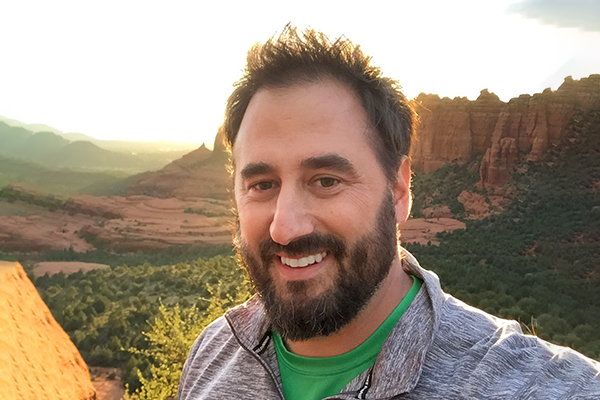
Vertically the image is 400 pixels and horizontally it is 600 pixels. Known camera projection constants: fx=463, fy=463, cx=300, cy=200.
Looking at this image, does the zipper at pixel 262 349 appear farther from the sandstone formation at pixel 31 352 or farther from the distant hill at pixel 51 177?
the distant hill at pixel 51 177

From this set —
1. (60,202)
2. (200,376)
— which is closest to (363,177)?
(200,376)

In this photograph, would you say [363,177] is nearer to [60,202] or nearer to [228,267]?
[228,267]

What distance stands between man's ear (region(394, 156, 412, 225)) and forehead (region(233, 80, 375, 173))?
244 mm

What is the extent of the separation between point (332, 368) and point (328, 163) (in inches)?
28.9

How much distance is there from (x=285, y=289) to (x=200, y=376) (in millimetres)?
691

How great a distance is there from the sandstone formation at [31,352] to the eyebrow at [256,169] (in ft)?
14.7

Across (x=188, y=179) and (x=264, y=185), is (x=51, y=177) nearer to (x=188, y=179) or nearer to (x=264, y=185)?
(x=188, y=179)

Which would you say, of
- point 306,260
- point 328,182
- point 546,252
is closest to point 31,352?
point 306,260

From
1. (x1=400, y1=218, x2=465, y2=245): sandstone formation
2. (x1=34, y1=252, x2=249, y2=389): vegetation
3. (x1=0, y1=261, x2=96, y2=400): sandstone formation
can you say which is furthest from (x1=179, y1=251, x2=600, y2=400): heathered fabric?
(x1=400, y1=218, x2=465, y2=245): sandstone formation

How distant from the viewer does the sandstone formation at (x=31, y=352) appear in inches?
200

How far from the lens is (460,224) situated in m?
35.8

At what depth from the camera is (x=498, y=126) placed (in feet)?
170

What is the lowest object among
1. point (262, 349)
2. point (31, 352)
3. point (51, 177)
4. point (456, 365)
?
point (51, 177)

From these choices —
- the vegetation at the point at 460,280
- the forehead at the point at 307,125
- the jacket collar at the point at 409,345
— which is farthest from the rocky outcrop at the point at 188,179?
the jacket collar at the point at 409,345
